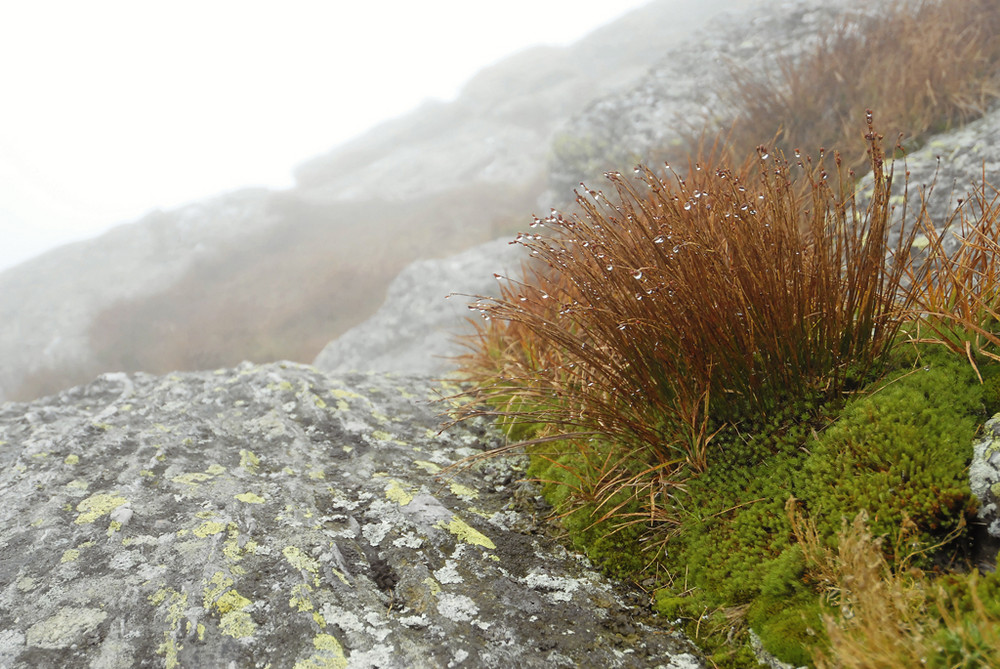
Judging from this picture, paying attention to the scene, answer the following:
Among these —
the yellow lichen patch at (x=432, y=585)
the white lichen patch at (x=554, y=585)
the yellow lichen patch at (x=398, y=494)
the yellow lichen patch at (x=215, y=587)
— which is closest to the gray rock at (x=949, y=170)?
the white lichen patch at (x=554, y=585)

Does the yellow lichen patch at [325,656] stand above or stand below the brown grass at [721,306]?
below

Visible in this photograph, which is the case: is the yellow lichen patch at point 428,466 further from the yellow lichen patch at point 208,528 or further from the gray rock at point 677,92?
the gray rock at point 677,92

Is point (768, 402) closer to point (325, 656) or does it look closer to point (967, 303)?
point (967, 303)

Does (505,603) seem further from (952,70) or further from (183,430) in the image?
(952,70)

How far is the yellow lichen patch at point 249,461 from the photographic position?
98.8 inches

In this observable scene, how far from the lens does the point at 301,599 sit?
1.76 meters

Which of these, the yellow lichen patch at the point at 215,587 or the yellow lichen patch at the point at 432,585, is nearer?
the yellow lichen patch at the point at 215,587

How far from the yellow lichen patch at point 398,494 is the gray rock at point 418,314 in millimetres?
7457

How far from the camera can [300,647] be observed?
5.30 ft

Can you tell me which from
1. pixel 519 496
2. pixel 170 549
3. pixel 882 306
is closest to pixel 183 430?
pixel 170 549

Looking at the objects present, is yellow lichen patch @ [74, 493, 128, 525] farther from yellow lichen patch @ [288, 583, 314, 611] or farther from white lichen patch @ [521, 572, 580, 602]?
white lichen patch @ [521, 572, 580, 602]

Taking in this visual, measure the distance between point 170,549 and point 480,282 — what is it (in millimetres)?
8815

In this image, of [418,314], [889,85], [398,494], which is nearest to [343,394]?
[398,494]

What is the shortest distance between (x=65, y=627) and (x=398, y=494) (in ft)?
3.84
